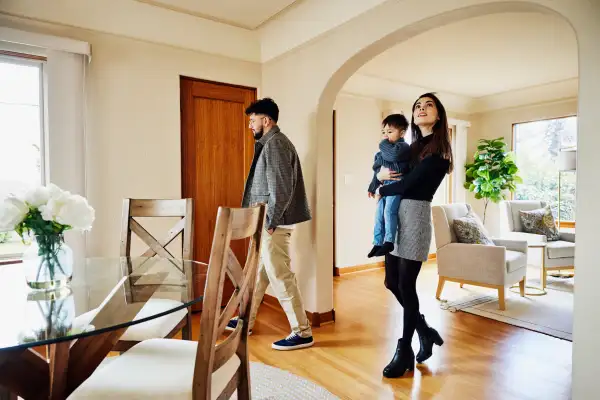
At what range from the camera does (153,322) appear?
171 centimetres

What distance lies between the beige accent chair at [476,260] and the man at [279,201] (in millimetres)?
1638

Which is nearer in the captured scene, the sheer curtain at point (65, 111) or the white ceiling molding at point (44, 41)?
the white ceiling molding at point (44, 41)

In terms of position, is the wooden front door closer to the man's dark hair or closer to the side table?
the man's dark hair

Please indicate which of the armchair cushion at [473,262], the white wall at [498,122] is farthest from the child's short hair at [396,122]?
the white wall at [498,122]

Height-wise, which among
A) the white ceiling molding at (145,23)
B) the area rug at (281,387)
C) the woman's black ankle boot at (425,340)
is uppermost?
the white ceiling molding at (145,23)

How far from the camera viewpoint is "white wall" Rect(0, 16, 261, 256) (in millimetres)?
2781

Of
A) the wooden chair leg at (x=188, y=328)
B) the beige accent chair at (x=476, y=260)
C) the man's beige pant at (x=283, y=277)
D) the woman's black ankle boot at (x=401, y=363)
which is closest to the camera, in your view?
the wooden chair leg at (x=188, y=328)

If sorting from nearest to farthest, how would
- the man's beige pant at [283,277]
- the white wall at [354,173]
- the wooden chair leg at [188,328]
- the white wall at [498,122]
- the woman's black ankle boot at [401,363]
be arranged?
1. the wooden chair leg at [188,328]
2. the woman's black ankle boot at [401,363]
3. the man's beige pant at [283,277]
4. the white wall at [354,173]
5. the white wall at [498,122]

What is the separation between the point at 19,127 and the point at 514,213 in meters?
5.11

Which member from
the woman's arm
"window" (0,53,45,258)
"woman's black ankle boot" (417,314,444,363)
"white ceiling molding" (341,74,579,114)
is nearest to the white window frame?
"window" (0,53,45,258)

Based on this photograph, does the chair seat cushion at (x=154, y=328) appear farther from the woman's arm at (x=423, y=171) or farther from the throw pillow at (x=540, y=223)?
the throw pillow at (x=540, y=223)

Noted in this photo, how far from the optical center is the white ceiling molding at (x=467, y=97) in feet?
16.2

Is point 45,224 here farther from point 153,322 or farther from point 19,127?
point 19,127

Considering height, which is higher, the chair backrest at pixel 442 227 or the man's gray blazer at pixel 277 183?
the man's gray blazer at pixel 277 183
